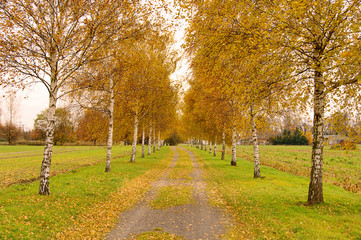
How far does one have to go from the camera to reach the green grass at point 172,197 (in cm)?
995

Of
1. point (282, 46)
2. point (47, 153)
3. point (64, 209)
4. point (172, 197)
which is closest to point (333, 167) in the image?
point (172, 197)

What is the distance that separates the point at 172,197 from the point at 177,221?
3200 mm

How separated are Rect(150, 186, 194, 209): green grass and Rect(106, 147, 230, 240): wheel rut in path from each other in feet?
1.18

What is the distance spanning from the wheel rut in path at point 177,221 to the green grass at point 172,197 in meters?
0.36

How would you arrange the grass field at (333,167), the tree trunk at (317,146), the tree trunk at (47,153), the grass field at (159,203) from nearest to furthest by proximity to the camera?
the grass field at (159,203) → the tree trunk at (317,146) → the tree trunk at (47,153) → the grass field at (333,167)

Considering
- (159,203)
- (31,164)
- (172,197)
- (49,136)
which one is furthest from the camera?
(31,164)

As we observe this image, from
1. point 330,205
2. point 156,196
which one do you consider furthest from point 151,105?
point 330,205

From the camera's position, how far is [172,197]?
11.1 meters

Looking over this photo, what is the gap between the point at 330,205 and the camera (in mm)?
8852

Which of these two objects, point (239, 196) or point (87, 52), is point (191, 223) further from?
point (87, 52)

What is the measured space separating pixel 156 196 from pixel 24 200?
18.3 ft

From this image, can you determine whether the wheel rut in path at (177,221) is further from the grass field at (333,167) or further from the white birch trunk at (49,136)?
the grass field at (333,167)

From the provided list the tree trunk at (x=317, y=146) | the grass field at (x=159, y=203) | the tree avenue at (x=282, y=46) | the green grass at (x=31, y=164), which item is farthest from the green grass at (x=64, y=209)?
the tree trunk at (x=317, y=146)

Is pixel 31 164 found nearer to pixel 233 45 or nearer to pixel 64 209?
pixel 64 209
